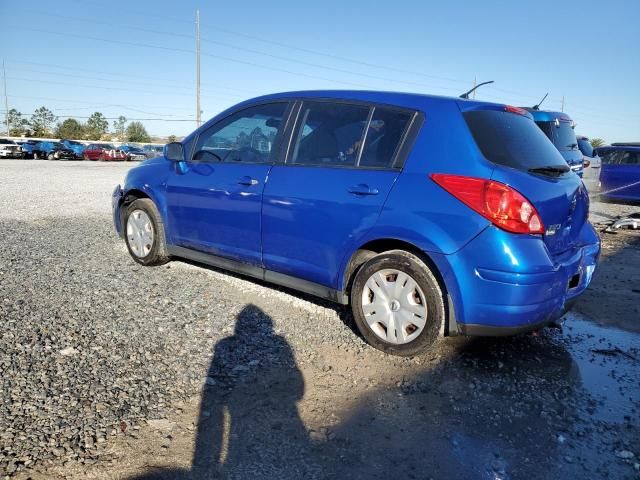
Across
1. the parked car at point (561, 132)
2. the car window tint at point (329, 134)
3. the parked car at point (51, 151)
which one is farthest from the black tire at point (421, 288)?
the parked car at point (51, 151)

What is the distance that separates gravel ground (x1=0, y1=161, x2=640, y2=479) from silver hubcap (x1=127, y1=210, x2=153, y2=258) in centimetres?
78

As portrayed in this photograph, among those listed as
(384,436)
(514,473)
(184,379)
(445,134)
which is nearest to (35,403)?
(184,379)

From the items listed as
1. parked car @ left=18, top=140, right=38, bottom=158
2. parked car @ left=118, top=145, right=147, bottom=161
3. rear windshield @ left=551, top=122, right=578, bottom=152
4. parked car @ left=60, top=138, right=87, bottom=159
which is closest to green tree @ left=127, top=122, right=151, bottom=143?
parked car @ left=118, top=145, right=147, bottom=161

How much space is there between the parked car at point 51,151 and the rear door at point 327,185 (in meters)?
41.5

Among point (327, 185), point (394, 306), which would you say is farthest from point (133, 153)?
point (394, 306)

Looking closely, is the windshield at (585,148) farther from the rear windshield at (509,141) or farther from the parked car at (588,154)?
the rear windshield at (509,141)

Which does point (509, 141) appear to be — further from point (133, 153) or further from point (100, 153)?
point (133, 153)

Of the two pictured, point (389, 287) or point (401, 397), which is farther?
point (389, 287)

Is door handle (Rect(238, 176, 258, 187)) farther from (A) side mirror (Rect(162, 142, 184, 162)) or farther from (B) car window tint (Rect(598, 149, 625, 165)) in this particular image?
(B) car window tint (Rect(598, 149, 625, 165))

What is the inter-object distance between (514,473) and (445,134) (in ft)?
6.64

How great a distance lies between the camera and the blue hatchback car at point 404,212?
3014 mm

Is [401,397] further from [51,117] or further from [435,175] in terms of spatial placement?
[51,117]

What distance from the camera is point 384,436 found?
2527mm

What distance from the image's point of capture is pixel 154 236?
5148mm
